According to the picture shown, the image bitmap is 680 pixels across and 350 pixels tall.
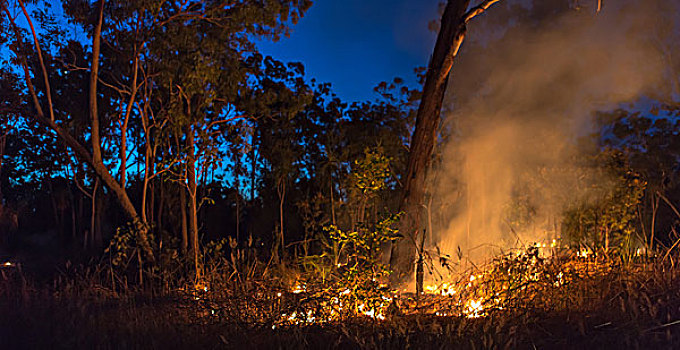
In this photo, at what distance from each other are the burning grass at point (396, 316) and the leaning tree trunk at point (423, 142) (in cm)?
165

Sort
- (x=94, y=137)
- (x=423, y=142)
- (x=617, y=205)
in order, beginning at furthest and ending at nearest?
(x=94, y=137), (x=617, y=205), (x=423, y=142)

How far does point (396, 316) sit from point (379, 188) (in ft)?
6.93

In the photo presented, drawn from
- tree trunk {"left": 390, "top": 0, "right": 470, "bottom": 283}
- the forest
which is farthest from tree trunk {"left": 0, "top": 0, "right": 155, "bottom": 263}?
tree trunk {"left": 390, "top": 0, "right": 470, "bottom": 283}

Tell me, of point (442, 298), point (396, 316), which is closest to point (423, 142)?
point (442, 298)

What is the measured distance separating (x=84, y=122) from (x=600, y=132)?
49.3ft

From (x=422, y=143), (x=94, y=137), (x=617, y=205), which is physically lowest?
(x=617, y=205)

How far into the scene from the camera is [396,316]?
13.1ft

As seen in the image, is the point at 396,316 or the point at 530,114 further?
the point at 530,114

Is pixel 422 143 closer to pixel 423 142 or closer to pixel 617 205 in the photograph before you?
pixel 423 142

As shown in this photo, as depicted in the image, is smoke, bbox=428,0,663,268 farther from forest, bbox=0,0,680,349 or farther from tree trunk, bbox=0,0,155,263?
tree trunk, bbox=0,0,155,263

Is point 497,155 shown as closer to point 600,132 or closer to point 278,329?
point 600,132

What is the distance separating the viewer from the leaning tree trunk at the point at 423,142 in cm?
675

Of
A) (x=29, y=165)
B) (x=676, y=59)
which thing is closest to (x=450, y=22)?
(x=676, y=59)

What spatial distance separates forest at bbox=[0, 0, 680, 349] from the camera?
13.1ft
